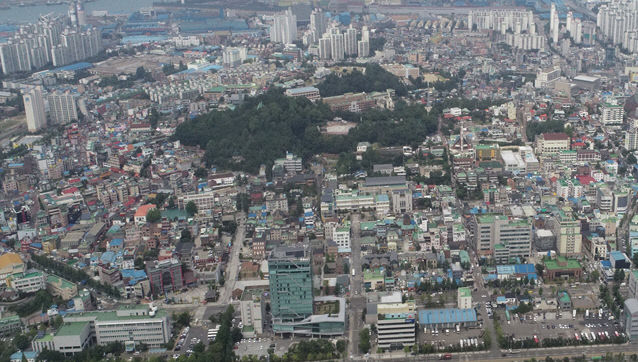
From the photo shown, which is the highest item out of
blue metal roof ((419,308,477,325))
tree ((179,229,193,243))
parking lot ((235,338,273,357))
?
tree ((179,229,193,243))

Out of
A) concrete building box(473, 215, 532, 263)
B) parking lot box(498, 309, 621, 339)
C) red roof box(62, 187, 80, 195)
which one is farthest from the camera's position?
red roof box(62, 187, 80, 195)

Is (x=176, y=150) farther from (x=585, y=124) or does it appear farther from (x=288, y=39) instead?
(x=288, y=39)

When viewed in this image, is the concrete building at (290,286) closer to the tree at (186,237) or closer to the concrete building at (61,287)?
the tree at (186,237)

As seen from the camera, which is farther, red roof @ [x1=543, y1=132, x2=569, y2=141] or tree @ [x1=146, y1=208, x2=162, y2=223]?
red roof @ [x1=543, y1=132, x2=569, y2=141]

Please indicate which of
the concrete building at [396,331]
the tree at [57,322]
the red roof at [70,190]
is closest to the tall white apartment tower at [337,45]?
the red roof at [70,190]

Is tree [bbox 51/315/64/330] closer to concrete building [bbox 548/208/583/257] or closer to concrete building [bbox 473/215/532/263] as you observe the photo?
concrete building [bbox 473/215/532/263]

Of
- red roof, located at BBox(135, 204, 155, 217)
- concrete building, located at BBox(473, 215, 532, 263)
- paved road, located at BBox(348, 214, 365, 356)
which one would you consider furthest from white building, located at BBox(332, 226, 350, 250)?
red roof, located at BBox(135, 204, 155, 217)
